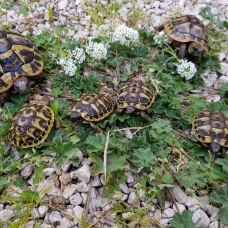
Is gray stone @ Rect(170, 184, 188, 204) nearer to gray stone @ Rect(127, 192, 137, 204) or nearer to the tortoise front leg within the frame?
gray stone @ Rect(127, 192, 137, 204)

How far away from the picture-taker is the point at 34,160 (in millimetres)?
2713

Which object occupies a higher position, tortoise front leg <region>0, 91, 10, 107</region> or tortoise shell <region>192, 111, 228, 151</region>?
tortoise shell <region>192, 111, 228, 151</region>

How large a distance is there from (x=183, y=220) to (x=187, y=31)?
2.15m

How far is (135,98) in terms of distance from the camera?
9.61ft

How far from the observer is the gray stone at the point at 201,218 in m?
2.40

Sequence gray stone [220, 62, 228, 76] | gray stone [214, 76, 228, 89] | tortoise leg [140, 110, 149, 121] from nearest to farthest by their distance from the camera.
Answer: tortoise leg [140, 110, 149, 121] < gray stone [214, 76, 228, 89] < gray stone [220, 62, 228, 76]

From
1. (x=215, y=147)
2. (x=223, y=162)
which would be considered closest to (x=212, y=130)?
(x=215, y=147)

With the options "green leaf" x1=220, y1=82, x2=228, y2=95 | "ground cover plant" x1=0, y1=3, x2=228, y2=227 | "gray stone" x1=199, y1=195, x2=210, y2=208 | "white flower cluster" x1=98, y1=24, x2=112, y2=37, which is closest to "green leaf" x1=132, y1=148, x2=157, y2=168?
"ground cover plant" x1=0, y1=3, x2=228, y2=227

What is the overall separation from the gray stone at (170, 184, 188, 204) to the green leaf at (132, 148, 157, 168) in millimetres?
268

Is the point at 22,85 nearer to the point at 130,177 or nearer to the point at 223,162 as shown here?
the point at 130,177

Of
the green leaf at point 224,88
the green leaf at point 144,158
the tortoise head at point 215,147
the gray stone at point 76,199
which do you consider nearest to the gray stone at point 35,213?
the gray stone at point 76,199

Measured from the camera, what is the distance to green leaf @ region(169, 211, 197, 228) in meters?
2.28

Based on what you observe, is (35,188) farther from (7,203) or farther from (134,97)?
(134,97)

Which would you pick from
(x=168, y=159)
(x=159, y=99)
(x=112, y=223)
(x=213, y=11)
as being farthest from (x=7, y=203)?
(x=213, y=11)
